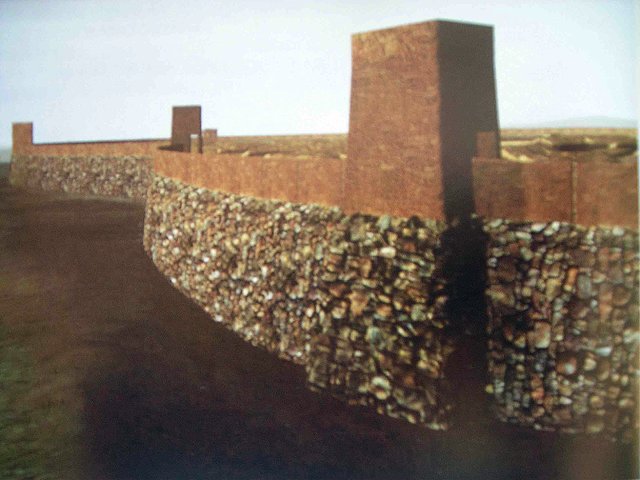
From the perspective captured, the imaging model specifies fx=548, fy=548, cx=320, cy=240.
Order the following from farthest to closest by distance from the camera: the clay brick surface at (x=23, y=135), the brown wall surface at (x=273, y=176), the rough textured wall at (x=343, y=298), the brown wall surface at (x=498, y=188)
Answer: the clay brick surface at (x=23, y=135) → the brown wall surface at (x=273, y=176) → the rough textured wall at (x=343, y=298) → the brown wall surface at (x=498, y=188)

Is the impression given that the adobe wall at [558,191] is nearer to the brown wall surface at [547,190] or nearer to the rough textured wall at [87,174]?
the brown wall surface at [547,190]

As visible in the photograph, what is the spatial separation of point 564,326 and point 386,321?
1.81 meters

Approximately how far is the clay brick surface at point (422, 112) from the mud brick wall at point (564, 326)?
773 millimetres

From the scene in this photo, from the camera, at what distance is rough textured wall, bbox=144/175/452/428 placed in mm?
5816

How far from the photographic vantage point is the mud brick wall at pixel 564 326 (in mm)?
5207

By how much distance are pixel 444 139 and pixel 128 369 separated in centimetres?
517

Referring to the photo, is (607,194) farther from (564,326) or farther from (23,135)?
(23,135)

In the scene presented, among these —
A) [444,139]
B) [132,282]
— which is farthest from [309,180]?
[132,282]

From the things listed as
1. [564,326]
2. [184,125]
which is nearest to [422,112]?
[564,326]

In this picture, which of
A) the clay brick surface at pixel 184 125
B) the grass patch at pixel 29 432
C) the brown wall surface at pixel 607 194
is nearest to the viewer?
the brown wall surface at pixel 607 194

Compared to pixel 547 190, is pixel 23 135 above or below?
above

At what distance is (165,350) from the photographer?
26.7 feet

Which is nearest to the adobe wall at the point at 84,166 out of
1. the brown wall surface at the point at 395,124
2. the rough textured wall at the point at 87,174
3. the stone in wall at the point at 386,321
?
the rough textured wall at the point at 87,174

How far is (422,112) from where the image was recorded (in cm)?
594
